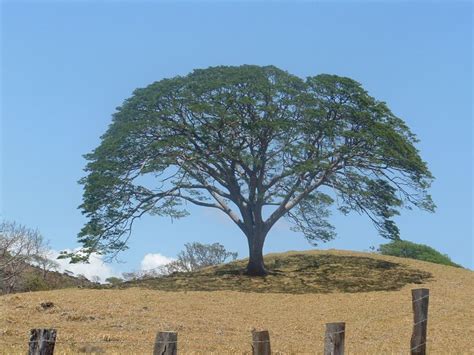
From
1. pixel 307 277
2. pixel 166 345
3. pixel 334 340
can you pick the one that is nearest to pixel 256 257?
pixel 307 277

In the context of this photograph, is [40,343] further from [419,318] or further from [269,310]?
[269,310]

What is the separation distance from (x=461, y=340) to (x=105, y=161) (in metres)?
20.2

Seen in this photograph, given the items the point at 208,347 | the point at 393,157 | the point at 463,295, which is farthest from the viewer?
the point at 393,157

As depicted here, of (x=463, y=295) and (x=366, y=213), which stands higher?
(x=366, y=213)

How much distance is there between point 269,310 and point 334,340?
16955 mm

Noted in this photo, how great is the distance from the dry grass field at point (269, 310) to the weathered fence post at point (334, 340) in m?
5.99

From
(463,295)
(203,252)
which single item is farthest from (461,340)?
(203,252)

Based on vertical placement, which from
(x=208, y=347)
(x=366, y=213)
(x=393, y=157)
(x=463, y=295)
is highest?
(x=393, y=157)

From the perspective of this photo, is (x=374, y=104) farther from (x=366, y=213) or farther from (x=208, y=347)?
(x=208, y=347)

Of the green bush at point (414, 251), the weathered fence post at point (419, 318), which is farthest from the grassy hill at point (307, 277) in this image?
the green bush at point (414, 251)

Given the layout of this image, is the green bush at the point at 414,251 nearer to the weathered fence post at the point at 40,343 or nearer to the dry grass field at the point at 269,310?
the dry grass field at the point at 269,310

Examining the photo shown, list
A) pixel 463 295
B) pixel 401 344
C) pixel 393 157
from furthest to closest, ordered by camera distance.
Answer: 1. pixel 393 157
2. pixel 463 295
3. pixel 401 344

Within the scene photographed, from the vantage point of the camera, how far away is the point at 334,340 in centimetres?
935

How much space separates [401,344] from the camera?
17.6 m
